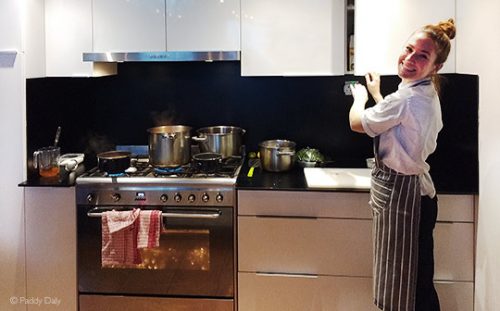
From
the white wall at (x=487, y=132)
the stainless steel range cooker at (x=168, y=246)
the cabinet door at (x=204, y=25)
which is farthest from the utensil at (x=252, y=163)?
the white wall at (x=487, y=132)

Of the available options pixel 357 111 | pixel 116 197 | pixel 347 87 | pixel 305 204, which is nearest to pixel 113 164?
pixel 116 197

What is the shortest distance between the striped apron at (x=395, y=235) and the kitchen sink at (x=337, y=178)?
34 centimetres

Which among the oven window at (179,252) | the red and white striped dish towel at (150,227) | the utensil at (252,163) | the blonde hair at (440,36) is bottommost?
the oven window at (179,252)

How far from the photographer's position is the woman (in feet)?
6.58

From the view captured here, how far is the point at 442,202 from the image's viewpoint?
8.01 feet

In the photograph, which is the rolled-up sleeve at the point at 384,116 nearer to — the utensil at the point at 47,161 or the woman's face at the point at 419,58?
the woman's face at the point at 419,58

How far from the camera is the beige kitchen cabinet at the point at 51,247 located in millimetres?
2631

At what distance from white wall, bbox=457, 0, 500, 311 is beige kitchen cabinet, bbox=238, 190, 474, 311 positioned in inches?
4.7

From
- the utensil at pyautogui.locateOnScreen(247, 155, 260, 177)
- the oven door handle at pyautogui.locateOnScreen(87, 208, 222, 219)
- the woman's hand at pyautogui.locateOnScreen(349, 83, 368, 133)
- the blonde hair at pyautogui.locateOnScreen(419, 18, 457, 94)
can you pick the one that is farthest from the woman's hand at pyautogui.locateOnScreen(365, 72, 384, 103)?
the oven door handle at pyautogui.locateOnScreen(87, 208, 222, 219)

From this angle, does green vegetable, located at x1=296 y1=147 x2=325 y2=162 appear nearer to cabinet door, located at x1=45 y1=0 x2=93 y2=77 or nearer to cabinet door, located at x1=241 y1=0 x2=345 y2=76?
cabinet door, located at x1=241 y1=0 x2=345 y2=76

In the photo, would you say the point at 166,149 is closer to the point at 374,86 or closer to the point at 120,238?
the point at 120,238

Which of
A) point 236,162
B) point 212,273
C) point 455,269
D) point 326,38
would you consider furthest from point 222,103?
point 455,269

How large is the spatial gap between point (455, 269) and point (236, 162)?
125cm

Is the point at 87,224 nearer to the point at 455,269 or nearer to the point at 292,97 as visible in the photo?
the point at 292,97
